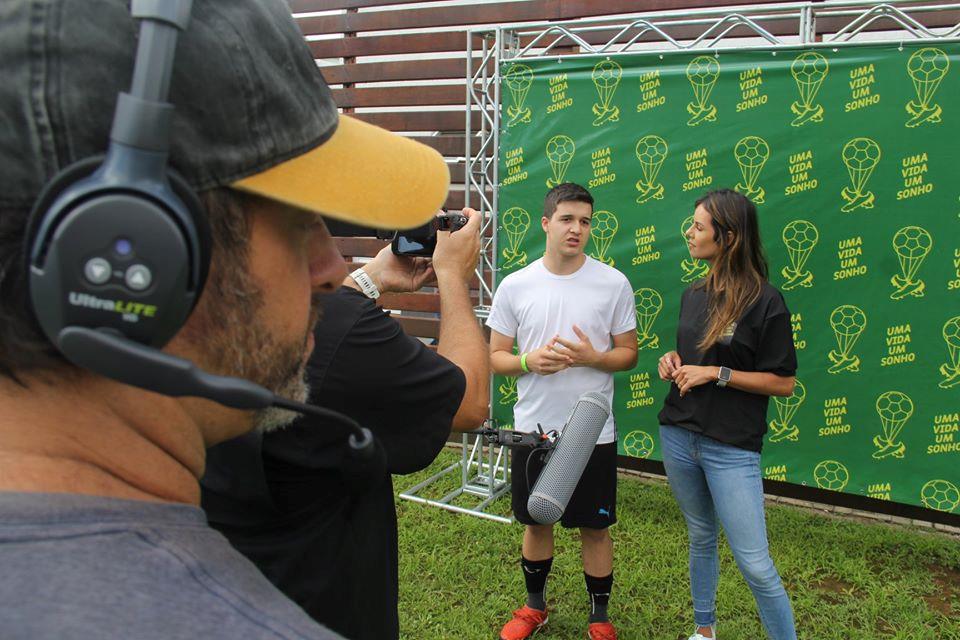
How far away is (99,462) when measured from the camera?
2.15 ft

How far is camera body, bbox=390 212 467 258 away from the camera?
72.7 inches

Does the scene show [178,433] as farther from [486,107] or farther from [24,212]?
[486,107]

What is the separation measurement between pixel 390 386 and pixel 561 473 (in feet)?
2.63

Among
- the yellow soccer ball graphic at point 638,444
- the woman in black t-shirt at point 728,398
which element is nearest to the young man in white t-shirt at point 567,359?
the woman in black t-shirt at point 728,398

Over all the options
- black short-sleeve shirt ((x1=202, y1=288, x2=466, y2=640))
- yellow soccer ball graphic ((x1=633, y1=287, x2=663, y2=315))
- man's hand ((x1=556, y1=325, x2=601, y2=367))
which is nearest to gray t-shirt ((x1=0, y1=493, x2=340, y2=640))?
black short-sleeve shirt ((x1=202, y1=288, x2=466, y2=640))

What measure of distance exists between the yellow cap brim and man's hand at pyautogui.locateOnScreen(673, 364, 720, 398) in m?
2.40

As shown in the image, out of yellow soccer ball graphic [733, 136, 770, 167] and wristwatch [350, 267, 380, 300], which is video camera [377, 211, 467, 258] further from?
yellow soccer ball graphic [733, 136, 770, 167]

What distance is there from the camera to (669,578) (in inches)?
158

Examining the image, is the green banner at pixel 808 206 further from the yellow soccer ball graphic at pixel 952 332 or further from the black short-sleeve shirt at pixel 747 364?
the black short-sleeve shirt at pixel 747 364

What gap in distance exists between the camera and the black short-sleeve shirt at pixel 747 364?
9.91 ft

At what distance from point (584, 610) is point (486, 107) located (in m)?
3.29

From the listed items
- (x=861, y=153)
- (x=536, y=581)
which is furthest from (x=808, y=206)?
(x=536, y=581)

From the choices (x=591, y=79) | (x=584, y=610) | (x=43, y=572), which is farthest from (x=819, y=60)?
(x=43, y=572)

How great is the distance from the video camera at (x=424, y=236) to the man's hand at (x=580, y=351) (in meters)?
1.69
